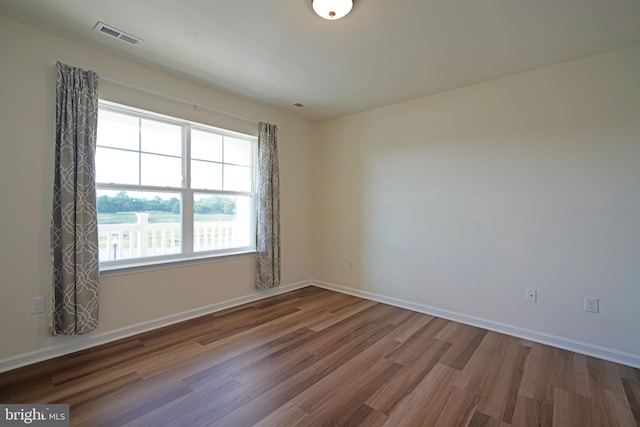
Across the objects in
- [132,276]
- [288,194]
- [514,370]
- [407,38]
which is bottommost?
[514,370]

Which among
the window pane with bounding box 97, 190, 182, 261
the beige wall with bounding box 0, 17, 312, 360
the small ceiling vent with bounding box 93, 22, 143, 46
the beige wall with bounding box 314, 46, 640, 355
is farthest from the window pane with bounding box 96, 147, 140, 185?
the beige wall with bounding box 314, 46, 640, 355

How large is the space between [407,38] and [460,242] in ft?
6.99

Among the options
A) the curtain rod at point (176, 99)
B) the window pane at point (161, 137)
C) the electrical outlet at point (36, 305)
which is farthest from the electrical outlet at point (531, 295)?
the electrical outlet at point (36, 305)

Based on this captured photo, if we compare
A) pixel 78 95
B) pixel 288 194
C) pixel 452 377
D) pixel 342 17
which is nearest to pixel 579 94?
pixel 342 17

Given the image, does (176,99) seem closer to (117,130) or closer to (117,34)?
(117,130)

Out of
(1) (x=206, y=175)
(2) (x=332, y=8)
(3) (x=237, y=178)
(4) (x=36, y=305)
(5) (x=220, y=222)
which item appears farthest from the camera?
(3) (x=237, y=178)

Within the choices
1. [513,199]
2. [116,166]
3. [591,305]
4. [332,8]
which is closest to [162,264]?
[116,166]

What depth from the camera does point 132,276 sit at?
2684 mm

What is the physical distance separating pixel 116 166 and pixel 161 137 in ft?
1.78

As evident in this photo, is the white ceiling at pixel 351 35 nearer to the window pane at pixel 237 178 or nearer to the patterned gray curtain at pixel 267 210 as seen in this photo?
the patterned gray curtain at pixel 267 210

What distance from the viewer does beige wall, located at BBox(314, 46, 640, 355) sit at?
2375 millimetres

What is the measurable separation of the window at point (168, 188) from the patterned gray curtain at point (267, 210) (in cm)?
17

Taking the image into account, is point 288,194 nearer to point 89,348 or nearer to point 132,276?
point 132,276

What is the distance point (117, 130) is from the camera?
8.82 feet
